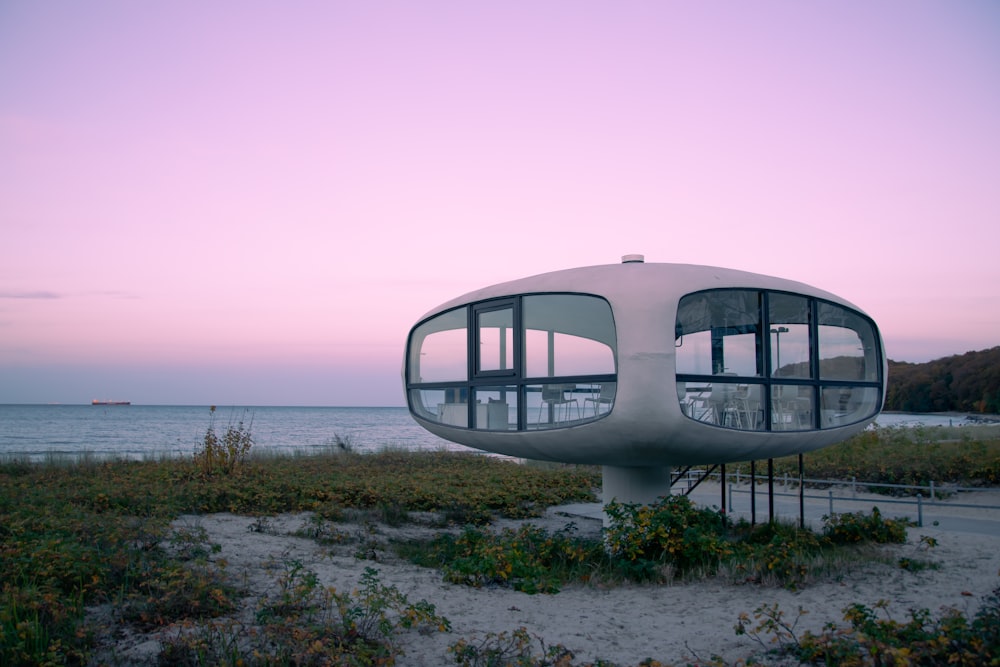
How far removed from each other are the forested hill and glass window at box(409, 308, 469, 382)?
58354 millimetres

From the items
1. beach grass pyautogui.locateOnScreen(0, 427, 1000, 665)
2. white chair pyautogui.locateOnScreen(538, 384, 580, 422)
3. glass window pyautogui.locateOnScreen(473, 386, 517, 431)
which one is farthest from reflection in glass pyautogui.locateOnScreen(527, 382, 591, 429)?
beach grass pyautogui.locateOnScreen(0, 427, 1000, 665)

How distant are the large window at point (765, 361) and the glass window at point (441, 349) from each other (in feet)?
10.0

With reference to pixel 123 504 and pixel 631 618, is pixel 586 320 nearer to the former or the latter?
pixel 631 618

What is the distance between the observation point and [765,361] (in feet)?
29.5

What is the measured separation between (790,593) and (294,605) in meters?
4.65

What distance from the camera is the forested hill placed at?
188 ft

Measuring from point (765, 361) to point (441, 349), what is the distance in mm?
4331

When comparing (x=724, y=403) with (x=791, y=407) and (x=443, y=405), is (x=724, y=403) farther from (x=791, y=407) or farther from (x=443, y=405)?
(x=443, y=405)

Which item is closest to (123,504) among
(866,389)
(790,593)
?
(790,593)

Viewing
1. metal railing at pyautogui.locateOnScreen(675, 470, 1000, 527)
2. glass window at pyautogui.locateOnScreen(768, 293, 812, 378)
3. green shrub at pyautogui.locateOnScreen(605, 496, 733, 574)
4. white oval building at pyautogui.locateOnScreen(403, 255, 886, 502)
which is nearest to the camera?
white oval building at pyautogui.locateOnScreen(403, 255, 886, 502)

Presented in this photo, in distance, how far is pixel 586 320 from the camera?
8875mm

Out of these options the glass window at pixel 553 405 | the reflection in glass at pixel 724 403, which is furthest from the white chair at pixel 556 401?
the reflection in glass at pixel 724 403

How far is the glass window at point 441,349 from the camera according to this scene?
10.2m

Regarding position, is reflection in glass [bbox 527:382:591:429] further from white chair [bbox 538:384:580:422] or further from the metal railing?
the metal railing
